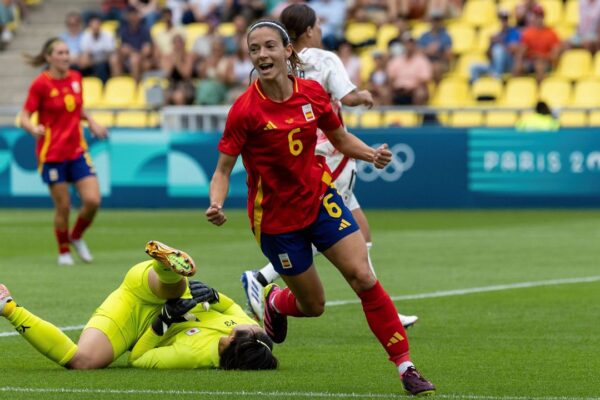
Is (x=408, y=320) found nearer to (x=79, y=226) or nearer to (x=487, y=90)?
(x=79, y=226)

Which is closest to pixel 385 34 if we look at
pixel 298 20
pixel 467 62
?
pixel 467 62

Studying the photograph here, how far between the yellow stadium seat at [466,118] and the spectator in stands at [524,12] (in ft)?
9.35

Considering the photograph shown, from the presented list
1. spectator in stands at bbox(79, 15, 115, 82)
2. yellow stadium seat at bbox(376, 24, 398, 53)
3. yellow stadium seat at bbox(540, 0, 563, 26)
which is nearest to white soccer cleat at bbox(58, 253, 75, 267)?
yellow stadium seat at bbox(376, 24, 398, 53)

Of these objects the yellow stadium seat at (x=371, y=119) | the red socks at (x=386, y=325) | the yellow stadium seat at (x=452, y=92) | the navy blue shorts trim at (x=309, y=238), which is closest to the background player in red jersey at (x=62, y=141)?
the navy blue shorts trim at (x=309, y=238)

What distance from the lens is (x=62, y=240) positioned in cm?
1609

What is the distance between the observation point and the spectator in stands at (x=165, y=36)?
28.9m

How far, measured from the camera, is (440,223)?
21.3 m

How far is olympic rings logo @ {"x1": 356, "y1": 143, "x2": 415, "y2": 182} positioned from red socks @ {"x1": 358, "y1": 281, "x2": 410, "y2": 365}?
1565cm

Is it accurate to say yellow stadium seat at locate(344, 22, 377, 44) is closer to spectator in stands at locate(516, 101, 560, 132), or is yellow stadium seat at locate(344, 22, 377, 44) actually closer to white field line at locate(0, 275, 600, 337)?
spectator in stands at locate(516, 101, 560, 132)

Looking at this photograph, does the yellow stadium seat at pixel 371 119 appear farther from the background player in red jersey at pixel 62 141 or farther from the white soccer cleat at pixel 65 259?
the white soccer cleat at pixel 65 259

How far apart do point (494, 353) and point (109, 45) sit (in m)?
21.2

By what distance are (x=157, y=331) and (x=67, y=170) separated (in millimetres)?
7565

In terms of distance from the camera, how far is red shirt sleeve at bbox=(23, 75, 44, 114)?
15.8 meters

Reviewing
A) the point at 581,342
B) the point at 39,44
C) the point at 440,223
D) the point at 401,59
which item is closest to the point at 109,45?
the point at 39,44
